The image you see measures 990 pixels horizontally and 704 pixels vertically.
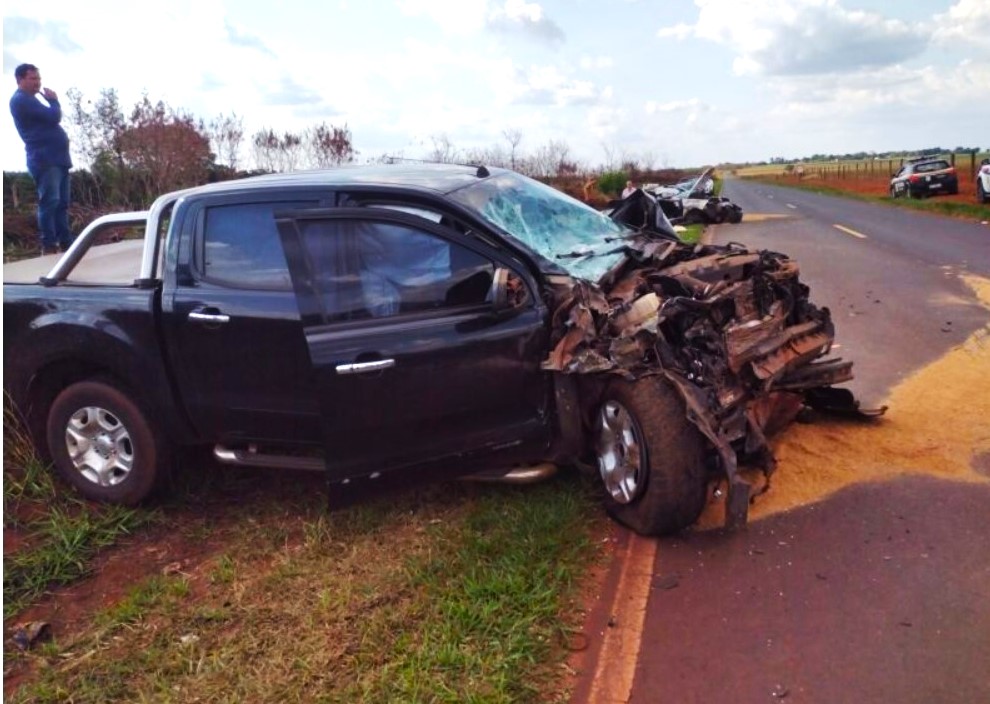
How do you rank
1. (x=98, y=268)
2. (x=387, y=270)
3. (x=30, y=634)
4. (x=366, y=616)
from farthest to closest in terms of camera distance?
(x=98, y=268) → (x=387, y=270) → (x=30, y=634) → (x=366, y=616)

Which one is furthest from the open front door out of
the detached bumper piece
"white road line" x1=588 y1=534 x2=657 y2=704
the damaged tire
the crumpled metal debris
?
the crumpled metal debris

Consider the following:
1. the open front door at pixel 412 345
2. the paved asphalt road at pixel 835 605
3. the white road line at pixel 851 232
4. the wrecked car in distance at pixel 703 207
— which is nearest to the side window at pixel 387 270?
the open front door at pixel 412 345

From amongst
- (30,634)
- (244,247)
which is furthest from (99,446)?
(244,247)

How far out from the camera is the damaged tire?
3.95 m

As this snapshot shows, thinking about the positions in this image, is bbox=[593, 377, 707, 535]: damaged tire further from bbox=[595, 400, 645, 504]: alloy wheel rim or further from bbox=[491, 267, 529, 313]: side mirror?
bbox=[491, 267, 529, 313]: side mirror

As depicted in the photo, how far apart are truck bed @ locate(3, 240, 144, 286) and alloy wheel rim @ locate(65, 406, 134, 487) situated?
0.79 metres

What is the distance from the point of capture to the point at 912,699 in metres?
2.85

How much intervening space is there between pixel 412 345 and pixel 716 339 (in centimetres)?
152

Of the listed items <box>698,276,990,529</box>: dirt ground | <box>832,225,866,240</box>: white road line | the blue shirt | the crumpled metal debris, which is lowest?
the crumpled metal debris

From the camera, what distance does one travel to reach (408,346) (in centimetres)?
395

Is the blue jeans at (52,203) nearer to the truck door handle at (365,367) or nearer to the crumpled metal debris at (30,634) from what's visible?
the crumpled metal debris at (30,634)

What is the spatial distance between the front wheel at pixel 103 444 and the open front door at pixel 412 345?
1.53 metres

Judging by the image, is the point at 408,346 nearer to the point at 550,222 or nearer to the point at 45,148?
the point at 550,222

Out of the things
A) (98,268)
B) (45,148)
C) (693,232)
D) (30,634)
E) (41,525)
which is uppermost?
(45,148)
